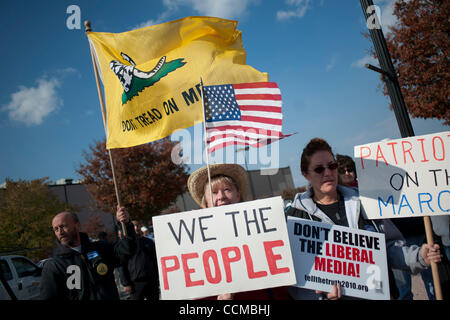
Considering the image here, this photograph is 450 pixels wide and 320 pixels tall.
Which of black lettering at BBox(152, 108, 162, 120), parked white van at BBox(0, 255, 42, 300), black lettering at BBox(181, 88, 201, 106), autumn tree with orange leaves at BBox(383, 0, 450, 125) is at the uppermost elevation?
autumn tree with orange leaves at BBox(383, 0, 450, 125)

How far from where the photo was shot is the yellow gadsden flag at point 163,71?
11.7 ft

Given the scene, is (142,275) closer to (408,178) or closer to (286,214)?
(286,214)

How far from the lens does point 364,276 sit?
2.10 m

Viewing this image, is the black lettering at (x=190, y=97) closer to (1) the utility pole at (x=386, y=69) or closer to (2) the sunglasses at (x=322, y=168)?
(2) the sunglasses at (x=322, y=168)

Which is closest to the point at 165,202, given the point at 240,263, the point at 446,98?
the point at 446,98

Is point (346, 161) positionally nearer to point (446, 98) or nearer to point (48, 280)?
point (48, 280)

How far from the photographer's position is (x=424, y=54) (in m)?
9.30

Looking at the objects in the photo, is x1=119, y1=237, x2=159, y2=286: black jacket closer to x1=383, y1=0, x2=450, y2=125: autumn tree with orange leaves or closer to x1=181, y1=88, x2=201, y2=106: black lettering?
x1=181, y1=88, x2=201, y2=106: black lettering

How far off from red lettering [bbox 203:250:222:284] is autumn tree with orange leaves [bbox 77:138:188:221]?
50.9ft

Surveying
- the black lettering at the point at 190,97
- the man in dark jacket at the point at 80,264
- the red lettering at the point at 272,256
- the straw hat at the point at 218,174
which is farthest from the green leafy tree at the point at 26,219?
the red lettering at the point at 272,256

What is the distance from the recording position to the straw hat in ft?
8.84

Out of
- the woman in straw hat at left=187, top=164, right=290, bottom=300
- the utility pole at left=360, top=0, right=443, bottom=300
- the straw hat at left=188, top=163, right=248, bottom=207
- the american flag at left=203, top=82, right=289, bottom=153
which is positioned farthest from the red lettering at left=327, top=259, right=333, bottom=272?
the utility pole at left=360, top=0, right=443, bottom=300

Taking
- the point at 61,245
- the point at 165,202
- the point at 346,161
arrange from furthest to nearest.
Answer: the point at 165,202 < the point at 346,161 < the point at 61,245

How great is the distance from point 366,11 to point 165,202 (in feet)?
51.0
